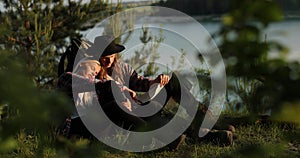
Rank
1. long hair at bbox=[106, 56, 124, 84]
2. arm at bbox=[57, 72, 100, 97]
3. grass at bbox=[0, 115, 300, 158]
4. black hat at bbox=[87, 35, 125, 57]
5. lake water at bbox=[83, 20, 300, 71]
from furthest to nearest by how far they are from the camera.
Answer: long hair at bbox=[106, 56, 124, 84]
black hat at bbox=[87, 35, 125, 57]
arm at bbox=[57, 72, 100, 97]
grass at bbox=[0, 115, 300, 158]
lake water at bbox=[83, 20, 300, 71]

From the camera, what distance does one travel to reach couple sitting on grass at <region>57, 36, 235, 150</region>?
3.28m

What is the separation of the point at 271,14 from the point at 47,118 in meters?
0.36

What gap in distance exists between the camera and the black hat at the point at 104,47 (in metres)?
3.52

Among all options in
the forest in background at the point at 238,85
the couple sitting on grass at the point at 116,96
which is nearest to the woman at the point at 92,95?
the couple sitting on grass at the point at 116,96

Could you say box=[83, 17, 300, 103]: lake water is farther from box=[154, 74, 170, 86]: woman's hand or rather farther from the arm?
the arm

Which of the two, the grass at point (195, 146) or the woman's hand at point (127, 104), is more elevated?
the woman's hand at point (127, 104)

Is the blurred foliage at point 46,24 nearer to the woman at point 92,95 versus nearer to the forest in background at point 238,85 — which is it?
the woman at point 92,95

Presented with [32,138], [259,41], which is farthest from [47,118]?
[32,138]

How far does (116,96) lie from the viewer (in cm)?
334

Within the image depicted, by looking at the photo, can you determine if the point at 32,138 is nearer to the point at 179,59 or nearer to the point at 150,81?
the point at 150,81

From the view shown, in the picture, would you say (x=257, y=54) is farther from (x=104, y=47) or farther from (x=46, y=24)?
(x=46, y=24)

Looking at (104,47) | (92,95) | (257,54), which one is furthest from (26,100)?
(104,47)

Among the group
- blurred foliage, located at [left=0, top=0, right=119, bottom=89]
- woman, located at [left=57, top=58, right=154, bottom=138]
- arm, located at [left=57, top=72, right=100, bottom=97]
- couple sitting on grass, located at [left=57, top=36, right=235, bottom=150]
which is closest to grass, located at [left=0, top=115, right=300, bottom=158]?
couple sitting on grass, located at [left=57, top=36, right=235, bottom=150]

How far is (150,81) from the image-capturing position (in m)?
3.71
